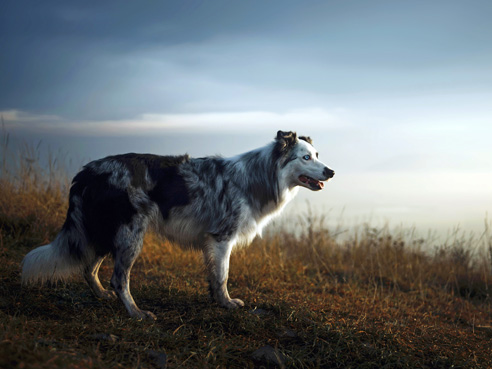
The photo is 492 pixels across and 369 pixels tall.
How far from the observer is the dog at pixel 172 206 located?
14.4ft

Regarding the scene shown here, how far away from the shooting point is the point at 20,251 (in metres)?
6.71

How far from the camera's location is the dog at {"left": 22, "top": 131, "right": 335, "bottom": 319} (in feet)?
→ 14.4

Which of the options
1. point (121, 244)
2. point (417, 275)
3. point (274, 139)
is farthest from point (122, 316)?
point (417, 275)

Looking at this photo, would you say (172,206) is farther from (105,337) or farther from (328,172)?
(328,172)

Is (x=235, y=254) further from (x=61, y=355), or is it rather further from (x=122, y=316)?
(x=61, y=355)

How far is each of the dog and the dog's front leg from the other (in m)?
0.01

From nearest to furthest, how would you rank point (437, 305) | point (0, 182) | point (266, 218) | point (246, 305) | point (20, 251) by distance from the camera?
1. point (246, 305)
2. point (266, 218)
3. point (20, 251)
4. point (437, 305)
5. point (0, 182)

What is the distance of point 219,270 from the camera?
475 centimetres

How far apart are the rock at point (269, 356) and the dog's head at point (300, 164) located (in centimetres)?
213

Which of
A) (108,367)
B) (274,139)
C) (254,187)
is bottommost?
(108,367)

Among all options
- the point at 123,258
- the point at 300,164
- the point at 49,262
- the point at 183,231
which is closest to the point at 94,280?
the point at 49,262

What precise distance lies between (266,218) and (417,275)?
5.11m

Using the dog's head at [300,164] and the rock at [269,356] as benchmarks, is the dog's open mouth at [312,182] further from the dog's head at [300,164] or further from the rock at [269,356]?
the rock at [269,356]

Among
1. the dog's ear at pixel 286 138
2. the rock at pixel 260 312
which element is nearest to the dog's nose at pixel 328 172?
the dog's ear at pixel 286 138
